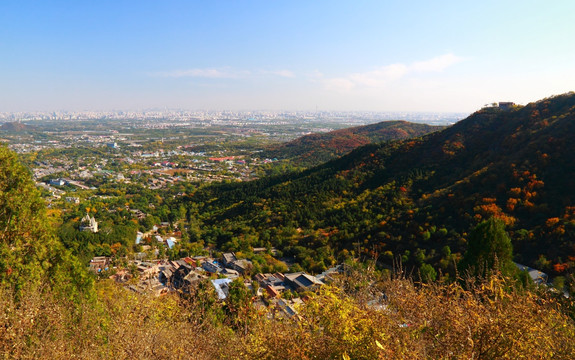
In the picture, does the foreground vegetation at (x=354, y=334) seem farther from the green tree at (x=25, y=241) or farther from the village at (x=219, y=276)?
the village at (x=219, y=276)

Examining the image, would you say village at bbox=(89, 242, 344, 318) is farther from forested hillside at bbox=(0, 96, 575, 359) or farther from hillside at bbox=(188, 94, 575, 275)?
hillside at bbox=(188, 94, 575, 275)

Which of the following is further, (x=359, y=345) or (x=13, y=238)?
(x=13, y=238)

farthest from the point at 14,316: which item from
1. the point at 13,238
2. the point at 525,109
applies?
the point at 525,109

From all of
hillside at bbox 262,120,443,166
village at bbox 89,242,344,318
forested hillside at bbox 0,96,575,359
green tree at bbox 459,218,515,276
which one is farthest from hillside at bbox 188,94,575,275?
hillside at bbox 262,120,443,166

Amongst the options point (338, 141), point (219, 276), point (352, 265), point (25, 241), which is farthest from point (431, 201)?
point (338, 141)

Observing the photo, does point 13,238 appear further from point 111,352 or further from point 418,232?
point 418,232

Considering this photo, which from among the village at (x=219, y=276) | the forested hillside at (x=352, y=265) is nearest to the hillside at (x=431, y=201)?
the forested hillside at (x=352, y=265)

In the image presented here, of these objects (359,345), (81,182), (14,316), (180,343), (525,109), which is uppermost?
(525,109)
